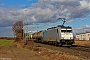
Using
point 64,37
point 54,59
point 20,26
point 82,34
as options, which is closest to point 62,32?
point 64,37

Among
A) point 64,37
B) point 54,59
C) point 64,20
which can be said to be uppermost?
point 64,20

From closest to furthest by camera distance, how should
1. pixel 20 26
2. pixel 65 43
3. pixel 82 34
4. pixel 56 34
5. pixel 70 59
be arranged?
1. pixel 70 59
2. pixel 65 43
3. pixel 56 34
4. pixel 20 26
5. pixel 82 34

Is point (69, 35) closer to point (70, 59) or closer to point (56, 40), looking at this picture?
point (56, 40)

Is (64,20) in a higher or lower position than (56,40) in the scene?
higher

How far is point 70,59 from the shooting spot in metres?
15.2

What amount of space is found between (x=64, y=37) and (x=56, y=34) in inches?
112

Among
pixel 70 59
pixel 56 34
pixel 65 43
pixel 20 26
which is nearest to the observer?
pixel 70 59

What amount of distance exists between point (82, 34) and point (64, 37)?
344ft

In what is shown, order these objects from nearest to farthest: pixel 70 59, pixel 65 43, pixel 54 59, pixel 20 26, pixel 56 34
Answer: pixel 70 59 < pixel 54 59 < pixel 65 43 < pixel 56 34 < pixel 20 26

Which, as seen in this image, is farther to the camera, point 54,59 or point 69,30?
point 69,30

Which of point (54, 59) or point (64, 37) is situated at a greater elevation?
point (64, 37)

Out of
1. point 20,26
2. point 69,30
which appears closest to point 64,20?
point 69,30

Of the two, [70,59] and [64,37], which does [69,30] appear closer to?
[64,37]

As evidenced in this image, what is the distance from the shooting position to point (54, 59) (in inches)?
667
